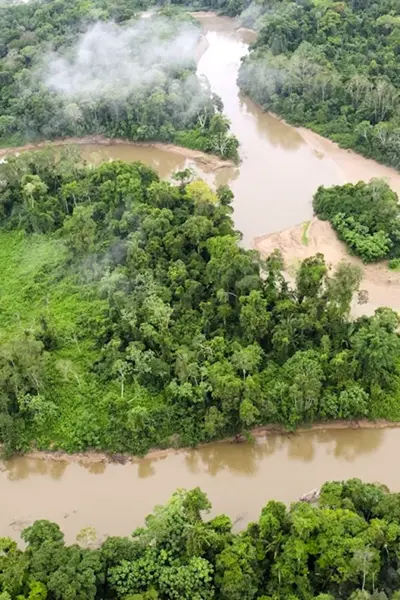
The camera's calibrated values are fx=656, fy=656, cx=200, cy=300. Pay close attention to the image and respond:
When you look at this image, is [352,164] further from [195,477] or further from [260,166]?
[195,477]

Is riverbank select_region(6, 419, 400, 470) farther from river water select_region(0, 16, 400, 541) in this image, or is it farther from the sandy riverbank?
the sandy riverbank

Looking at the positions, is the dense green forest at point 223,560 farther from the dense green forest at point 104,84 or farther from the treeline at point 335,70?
the dense green forest at point 104,84

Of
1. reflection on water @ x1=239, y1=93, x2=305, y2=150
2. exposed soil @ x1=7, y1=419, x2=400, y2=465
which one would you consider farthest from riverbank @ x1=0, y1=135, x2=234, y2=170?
exposed soil @ x1=7, y1=419, x2=400, y2=465

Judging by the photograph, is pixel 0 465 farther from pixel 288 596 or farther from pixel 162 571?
pixel 288 596

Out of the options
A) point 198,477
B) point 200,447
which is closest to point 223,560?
point 198,477

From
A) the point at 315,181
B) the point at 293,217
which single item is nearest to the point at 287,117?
the point at 315,181

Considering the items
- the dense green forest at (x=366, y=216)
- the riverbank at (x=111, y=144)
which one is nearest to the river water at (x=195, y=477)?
the dense green forest at (x=366, y=216)
